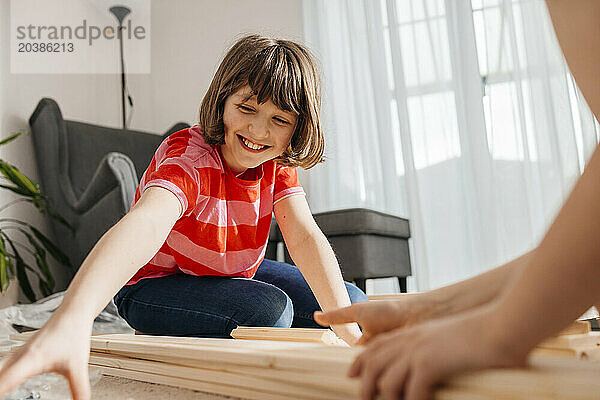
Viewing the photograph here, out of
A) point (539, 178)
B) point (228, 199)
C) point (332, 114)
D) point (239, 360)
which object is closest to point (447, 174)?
point (539, 178)

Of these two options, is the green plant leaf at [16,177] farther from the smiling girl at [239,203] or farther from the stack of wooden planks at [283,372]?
the stack of wooden planks at [283,372]

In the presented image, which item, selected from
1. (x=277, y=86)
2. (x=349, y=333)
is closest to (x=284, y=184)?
(x=277, y=86)

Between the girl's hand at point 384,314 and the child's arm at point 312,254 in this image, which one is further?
the child's arm at point 312,254

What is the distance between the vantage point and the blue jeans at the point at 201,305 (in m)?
1.04

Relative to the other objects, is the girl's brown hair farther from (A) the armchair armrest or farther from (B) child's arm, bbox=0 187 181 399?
(A) the armchair armrest

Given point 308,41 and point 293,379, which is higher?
point 308,41

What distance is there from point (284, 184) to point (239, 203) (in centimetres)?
11

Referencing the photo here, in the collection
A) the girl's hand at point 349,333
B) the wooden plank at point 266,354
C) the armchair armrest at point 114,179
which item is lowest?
the girl's hand at point 349,333

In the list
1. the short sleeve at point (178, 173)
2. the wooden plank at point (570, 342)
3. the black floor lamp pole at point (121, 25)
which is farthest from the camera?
the black floor lamp pole at point (121, 25)

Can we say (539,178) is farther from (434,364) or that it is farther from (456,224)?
(434,364)

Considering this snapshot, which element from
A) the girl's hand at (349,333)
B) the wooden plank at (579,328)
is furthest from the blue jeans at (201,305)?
the wooden plank at (579,328)

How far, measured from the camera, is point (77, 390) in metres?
0.49

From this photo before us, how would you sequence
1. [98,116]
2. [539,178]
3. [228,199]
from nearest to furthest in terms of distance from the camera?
1. [228,199]
2. [539,178]
3. [98,116]

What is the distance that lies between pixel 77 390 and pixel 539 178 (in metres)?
2.45
